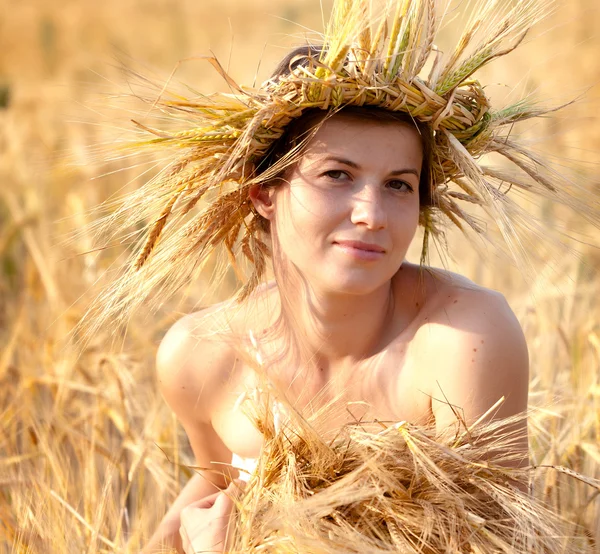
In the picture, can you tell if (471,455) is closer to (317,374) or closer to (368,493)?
(368,493)

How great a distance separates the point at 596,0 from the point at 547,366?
15.0 ft

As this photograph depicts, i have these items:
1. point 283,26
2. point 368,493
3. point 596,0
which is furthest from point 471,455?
point 283,26

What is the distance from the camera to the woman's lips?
2.03m

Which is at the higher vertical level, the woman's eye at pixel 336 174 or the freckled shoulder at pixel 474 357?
the woman's eye at pixel 336 174

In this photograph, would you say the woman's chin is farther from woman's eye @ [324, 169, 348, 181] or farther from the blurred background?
the blurred background

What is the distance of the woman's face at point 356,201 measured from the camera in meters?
2.04

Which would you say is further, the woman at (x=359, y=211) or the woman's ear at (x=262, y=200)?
the woman's ear at (x=262, y=200)

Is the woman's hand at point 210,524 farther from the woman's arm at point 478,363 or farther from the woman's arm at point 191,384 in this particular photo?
the woman's arm at point 478,363

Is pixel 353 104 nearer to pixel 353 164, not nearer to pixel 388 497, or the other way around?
pixel 353 164

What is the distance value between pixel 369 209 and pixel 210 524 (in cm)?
86

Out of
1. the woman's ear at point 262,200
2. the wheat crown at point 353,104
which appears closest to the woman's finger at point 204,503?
the wheat crown at point 353,104

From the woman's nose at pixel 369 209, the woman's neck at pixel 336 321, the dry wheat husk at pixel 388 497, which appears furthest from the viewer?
the woman's neck at pixel 336 321

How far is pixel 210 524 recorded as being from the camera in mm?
2061

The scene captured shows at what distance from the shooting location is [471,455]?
1770 millimetres
